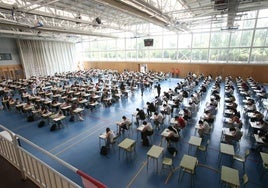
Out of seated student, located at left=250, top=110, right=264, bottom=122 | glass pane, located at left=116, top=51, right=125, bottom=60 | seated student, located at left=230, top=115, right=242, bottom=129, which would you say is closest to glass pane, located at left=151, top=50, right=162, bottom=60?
glass pane, located at left=116, top=51, right=125, bottom=60

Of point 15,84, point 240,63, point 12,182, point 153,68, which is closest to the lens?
point 12,182

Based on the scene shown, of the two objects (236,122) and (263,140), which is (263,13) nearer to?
A: (236,122)

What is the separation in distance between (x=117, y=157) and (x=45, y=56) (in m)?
28.8

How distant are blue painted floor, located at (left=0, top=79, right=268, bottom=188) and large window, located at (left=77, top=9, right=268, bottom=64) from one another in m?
14.4

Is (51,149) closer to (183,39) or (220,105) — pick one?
(220,105)

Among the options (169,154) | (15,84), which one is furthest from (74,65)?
(169,154)

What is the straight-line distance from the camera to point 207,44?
933 inches

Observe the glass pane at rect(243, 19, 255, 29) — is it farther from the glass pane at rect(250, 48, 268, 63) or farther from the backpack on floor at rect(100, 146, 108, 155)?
the backpack on floor at rect(100, 146, 108, 155)

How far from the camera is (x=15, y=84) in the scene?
2050cm

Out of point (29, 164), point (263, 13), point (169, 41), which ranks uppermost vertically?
point (263, 13)

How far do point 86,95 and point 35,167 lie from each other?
1122 centimetres

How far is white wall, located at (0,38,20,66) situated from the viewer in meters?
24.3

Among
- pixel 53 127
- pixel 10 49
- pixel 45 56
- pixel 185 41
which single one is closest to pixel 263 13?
pixel 185 41

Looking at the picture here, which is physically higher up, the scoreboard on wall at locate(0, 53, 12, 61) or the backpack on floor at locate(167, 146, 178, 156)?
the scoreboard on wall at locate(0, 53, 12, 61)
